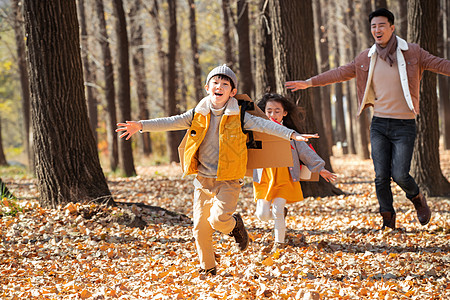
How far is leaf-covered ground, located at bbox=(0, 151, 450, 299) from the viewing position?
4266 mm

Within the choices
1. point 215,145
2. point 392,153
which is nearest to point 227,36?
point 392,153

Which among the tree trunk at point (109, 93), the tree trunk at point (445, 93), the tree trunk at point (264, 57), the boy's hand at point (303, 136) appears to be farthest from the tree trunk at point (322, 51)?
the boy's hand at point (303, 136)

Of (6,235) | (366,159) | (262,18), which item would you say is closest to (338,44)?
(366,159)

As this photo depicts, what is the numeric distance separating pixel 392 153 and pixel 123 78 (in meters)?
10.7

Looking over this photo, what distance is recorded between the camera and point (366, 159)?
20.3 m

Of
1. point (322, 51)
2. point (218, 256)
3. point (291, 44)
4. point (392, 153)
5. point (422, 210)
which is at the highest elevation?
point (322, 51)

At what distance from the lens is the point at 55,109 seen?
6980 millimetres

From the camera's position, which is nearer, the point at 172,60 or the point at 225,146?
the point at 225,146

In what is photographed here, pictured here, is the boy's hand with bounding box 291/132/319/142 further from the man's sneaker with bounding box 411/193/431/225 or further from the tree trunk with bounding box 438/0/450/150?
the tree trunk with bounding box 438/0/450/150

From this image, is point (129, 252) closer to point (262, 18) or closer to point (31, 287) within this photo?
point (31, 287)

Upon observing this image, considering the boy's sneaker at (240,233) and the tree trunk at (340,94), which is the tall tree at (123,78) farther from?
the tree trunk at (340,94)

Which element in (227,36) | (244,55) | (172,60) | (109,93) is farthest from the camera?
(227,36)

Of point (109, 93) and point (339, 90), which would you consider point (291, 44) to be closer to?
point (109, 93)

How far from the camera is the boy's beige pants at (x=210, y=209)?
4602 mm
